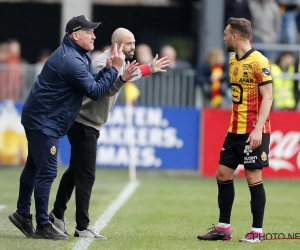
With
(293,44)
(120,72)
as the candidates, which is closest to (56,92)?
(120,72)

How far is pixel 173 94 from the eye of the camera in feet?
56.6

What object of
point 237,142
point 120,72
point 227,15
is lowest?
point 237,142

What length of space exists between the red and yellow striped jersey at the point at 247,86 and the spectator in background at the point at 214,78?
8463 millimetres

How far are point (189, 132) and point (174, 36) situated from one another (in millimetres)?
8027

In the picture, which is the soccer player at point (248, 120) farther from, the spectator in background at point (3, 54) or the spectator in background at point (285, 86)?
the spectator in background at point (3, 54)

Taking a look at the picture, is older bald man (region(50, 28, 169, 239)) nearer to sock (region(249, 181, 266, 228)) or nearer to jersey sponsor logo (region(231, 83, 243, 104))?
jersey sponsor logo (region(231, 83, 243, 104))

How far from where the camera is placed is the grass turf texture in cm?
809

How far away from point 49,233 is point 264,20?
33.6ft

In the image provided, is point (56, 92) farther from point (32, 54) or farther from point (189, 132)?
point (32, 54)

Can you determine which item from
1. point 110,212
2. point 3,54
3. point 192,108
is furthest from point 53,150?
point 3,54

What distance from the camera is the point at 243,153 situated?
27.5 feet

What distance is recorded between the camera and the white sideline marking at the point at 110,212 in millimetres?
8016

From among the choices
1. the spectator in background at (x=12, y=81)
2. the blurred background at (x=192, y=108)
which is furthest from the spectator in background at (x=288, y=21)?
the spectator in background at (x=12, y=81)

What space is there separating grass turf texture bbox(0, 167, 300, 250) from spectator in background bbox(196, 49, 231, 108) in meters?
1.57
